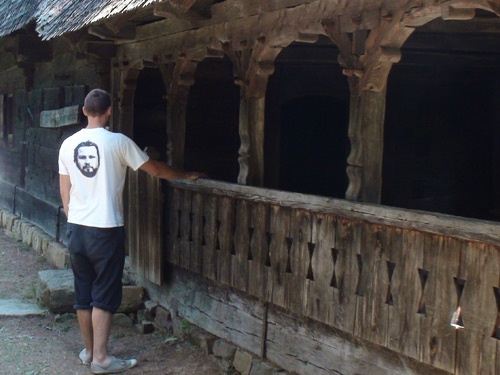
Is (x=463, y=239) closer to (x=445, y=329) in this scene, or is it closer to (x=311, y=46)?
(x=445, y=329)

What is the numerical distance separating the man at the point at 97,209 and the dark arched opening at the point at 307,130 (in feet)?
12.7

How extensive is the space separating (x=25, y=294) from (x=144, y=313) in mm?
1895

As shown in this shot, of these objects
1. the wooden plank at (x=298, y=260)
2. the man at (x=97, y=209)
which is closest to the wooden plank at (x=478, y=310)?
the wooden plank at (x=298, y=260)

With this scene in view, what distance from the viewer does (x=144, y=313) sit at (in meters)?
7.17

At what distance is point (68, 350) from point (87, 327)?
0.81m

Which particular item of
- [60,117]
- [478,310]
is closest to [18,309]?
[60,117]

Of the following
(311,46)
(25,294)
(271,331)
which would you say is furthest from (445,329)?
(25,294)

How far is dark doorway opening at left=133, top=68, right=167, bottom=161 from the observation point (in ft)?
28.1

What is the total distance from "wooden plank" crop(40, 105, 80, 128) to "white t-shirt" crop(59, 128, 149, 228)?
151 inches

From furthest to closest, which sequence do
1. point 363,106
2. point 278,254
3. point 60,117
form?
1. point 60,117
2. point 278,254
3. point 363,106

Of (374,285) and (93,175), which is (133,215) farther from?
(374,285)

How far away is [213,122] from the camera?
9.02 meters

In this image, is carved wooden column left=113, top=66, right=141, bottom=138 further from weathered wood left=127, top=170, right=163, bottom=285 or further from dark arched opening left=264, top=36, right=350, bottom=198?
dark arched opening left=264, top=36, right=350, bottom=198

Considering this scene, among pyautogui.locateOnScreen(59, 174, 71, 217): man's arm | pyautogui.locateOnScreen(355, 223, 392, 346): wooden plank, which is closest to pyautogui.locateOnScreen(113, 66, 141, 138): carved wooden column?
pyautogui.locateOnScreen(59, 174, 71, 217): man's arm
